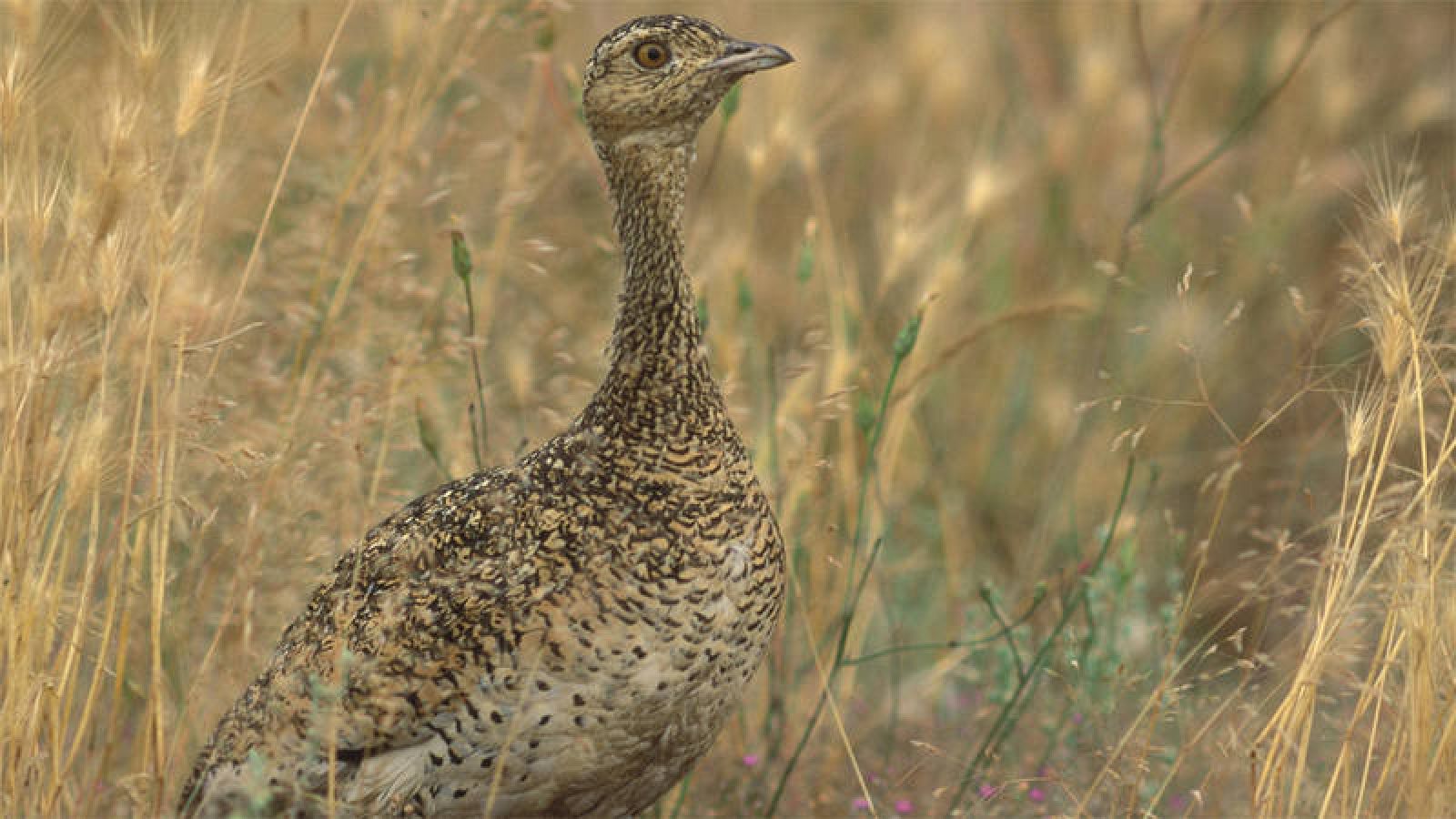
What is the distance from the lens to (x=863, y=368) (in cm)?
435

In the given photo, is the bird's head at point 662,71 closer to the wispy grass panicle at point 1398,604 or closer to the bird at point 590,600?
the bird at point 590,600

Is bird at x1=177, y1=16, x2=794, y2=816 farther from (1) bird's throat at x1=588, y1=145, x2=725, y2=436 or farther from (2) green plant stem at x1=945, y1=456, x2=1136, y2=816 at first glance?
(2) green plant stem at x1=945, y1=456, x2=1136, y2=816

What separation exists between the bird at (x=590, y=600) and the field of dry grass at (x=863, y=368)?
0.87 ft

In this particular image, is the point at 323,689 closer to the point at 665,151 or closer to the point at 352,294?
the point at 665,151

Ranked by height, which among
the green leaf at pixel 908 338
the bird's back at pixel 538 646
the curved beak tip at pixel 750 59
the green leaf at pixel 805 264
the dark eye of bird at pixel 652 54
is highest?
the dark eye of bird at pixel 652 54

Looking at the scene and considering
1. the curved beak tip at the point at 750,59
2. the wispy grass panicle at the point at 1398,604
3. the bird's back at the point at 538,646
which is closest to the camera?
the wispy grass panicle at the point at 1398,604

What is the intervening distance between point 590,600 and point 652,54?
888 mm

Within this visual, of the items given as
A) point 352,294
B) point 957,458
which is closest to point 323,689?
point 352,294

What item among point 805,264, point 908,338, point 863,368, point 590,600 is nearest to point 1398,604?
point 908,338

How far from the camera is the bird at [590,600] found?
8.76ft

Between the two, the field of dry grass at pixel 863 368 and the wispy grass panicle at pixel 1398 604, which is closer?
the wispy grass panicle at pixel 1398 604

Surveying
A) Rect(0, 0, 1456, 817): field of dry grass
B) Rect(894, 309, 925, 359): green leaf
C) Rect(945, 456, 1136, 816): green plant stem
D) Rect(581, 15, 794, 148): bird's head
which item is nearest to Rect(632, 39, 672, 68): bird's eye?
Rect(581, 15, 794, 148): bird's head

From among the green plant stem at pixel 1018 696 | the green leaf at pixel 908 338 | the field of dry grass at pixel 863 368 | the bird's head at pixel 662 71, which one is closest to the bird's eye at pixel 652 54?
the bird's head at pixel 662 71

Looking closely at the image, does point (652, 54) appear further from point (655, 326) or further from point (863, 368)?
point (863, 368)
